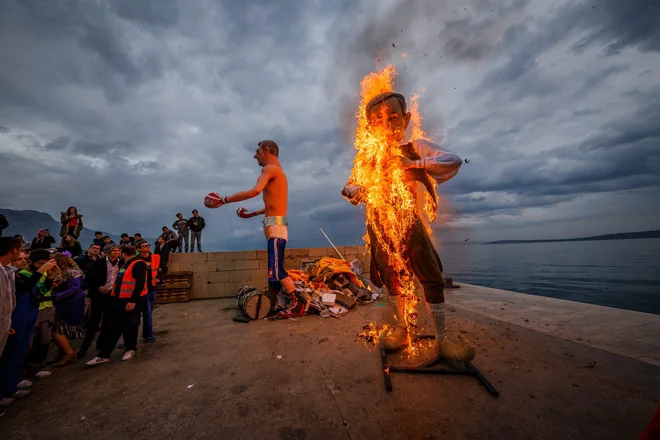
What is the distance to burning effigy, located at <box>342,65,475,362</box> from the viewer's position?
9.95 feet

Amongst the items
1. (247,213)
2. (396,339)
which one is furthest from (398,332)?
(247,213)

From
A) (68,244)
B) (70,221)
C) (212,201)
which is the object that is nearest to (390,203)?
(212,201)

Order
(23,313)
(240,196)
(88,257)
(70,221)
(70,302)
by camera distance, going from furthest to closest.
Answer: (70,221) → (88,257) → (240,196) → (70,302) → (23,313)

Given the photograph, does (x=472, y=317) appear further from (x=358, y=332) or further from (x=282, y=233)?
(x=282, y=233)

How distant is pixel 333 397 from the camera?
94.1 inches

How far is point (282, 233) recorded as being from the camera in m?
4.91

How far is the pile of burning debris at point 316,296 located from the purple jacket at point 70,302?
2380 mm

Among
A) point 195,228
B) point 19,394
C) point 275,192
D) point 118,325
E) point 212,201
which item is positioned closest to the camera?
point 19,394

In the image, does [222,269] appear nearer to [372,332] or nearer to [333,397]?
[372,332]

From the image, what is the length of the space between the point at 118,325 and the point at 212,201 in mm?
2235

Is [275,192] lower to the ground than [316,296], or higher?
higher

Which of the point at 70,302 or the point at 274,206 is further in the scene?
the point at 274,206

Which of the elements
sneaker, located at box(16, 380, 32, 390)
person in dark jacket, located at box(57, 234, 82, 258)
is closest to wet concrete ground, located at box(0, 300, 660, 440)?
sneaker, located at box(16, 380, 32, 390)

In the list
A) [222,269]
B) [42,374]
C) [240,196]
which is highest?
[240,196]
